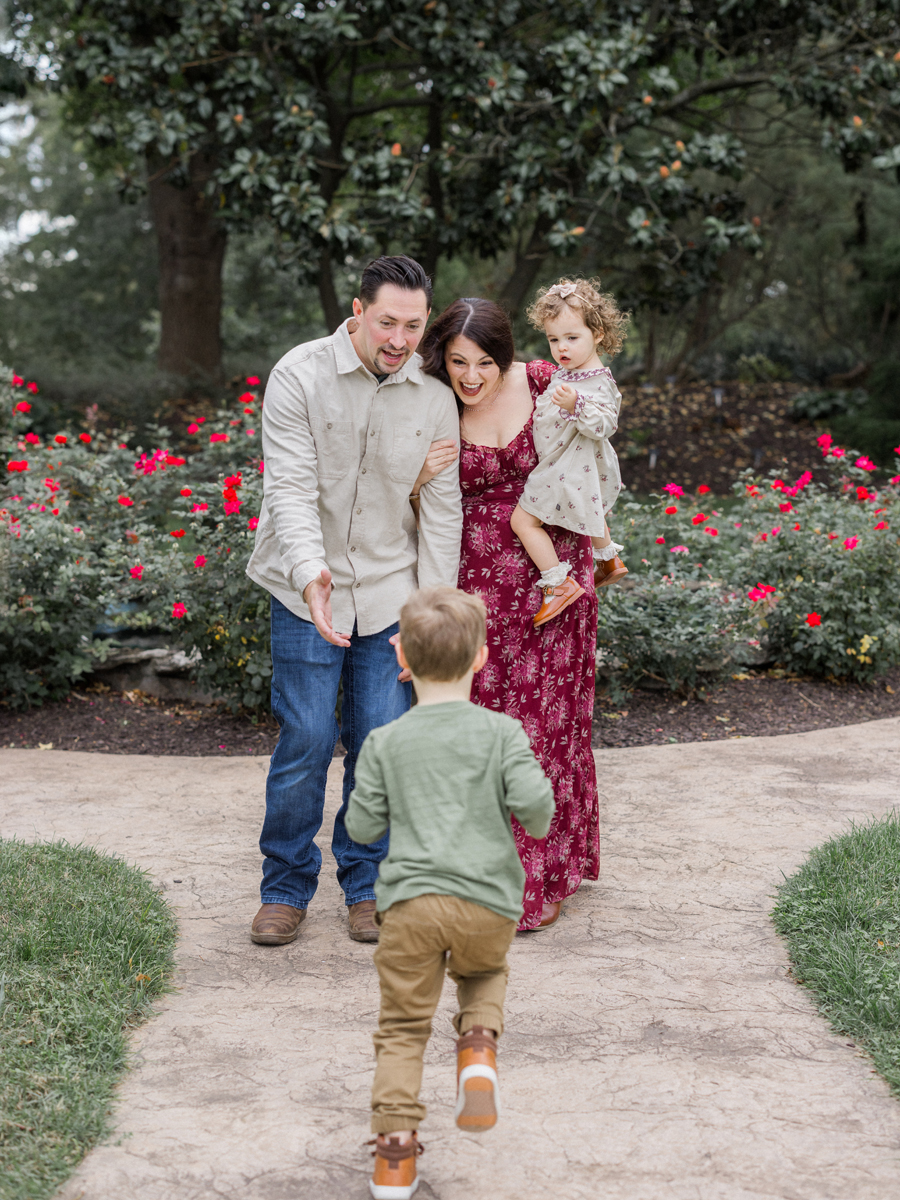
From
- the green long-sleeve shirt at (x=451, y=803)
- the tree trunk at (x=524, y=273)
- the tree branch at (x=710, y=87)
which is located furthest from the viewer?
the tree trunk at (x=524, y=273)

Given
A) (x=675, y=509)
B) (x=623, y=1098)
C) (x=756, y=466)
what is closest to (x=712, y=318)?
(x=756, y=466)

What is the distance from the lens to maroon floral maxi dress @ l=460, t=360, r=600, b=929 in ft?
10.6

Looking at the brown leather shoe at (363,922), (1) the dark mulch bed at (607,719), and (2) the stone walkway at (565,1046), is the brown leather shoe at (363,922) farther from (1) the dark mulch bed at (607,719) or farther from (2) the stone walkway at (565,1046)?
(1) the dark mulch bed at (607,719)

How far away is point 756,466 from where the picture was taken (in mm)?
11328

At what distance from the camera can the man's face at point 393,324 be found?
2.83 m

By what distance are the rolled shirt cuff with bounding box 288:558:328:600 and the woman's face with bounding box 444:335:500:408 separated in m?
0.68

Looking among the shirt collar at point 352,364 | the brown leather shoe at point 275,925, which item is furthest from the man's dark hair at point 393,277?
the brown leather shoe at point 275,925

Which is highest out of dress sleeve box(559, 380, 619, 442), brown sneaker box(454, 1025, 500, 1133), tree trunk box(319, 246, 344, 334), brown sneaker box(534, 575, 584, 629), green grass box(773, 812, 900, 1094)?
tree trunk box(319, 246, 344, 334)

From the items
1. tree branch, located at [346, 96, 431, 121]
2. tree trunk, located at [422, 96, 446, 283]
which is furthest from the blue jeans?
tree branch, located at [346, 96, 431, 121]

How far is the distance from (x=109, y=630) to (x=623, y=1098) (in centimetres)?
430

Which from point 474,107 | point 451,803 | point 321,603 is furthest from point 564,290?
point 474,107

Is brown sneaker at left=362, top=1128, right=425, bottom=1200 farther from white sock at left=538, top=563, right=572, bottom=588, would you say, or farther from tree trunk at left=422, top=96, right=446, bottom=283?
tree trunk at left=422, top=96, right=446, bottom=283

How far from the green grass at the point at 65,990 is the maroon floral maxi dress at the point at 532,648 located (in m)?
1.13

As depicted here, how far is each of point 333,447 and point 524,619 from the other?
0.79 meters
